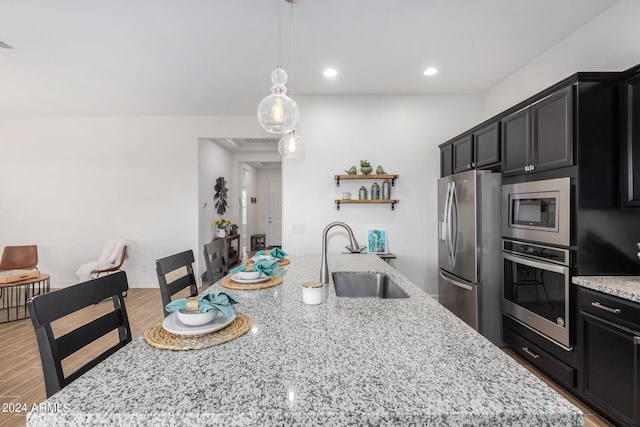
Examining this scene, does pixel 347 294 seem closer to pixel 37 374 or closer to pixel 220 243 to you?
pixel 220 243

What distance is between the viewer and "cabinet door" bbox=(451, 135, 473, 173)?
3191 mm

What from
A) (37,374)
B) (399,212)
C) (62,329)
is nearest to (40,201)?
(62,329)

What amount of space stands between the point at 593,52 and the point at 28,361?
17.2 ft

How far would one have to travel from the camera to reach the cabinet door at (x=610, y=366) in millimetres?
1585

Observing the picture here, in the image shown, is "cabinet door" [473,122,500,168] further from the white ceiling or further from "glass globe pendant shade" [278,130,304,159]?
"glass globe pendant shade" [278,130,304,159]

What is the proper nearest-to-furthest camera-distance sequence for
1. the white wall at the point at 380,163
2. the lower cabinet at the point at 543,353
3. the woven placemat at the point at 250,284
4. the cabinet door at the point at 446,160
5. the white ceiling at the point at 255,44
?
the woven placemat at the point at 250,284 < the lower cabinet at the point at 543,353 < the white ceiling at the point at 255,44 < the cabinet door at the point at 446,160 < the white wall at the point at 380,163

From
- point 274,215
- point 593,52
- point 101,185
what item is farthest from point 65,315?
point 274,215

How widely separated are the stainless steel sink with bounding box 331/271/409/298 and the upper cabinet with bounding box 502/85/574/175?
1.47 m

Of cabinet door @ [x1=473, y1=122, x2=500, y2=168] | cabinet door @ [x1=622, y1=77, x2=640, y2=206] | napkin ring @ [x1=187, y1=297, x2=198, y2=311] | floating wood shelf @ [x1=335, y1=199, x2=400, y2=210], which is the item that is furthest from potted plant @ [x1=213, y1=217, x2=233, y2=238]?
cabinet door @ [x1=622, y1=77, x2=640, y2=206]

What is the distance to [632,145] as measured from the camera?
187cm

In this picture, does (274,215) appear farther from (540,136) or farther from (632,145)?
(632,145)

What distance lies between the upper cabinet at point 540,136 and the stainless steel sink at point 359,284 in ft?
4.81

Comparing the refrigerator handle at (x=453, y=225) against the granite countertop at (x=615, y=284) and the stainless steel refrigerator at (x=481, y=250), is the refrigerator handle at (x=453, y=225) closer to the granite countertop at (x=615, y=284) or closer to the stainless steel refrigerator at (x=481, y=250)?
the stainless steel refrigerator at (x=481, y=250)

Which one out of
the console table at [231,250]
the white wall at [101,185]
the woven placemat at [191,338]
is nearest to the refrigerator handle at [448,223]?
the woven placemat at [191,338]
